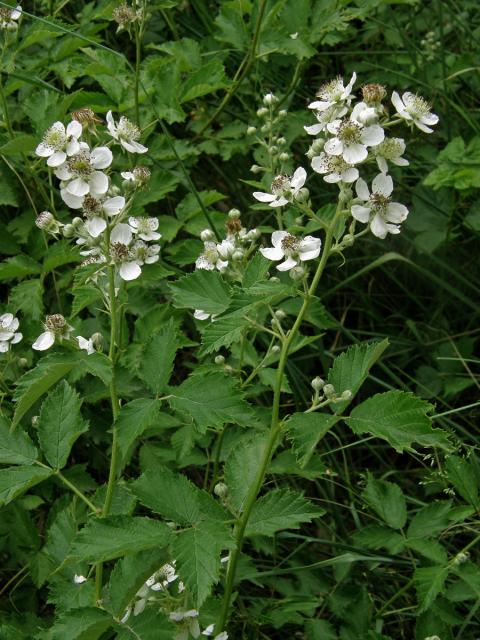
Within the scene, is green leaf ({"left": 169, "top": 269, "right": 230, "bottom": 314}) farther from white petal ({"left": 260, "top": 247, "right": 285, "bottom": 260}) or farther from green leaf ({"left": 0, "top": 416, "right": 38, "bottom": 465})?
green leaf ({"left": 0, "top": 416, "right": 38, "bottom": 465})

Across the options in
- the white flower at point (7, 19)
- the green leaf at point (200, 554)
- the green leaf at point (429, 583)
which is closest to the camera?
the green leaf at point (200, 554)

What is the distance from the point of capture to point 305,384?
9.78 ft

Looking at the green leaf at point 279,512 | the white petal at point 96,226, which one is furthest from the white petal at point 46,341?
the green leaf at point 279,512

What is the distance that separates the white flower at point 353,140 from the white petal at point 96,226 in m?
0.50

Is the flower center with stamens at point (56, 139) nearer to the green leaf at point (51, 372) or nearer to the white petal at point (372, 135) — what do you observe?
the green leaf at point (51, 372)

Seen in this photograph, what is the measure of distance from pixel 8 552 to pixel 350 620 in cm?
100

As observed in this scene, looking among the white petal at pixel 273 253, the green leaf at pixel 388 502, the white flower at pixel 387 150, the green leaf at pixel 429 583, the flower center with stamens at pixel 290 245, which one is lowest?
the green leaf at pixel 429 583

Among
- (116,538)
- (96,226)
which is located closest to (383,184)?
(96,226)

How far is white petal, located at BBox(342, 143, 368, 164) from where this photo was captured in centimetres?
161

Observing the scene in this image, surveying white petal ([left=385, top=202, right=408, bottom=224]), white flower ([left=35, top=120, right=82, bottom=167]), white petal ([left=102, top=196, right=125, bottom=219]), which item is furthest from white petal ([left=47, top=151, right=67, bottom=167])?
white petal ([left=385, top=202, right=408, bottom=224])

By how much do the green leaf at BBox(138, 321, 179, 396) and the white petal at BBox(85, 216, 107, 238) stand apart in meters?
0.25

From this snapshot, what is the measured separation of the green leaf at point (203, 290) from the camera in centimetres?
181

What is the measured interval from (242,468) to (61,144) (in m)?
0.81

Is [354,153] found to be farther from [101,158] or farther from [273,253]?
[101,158]
